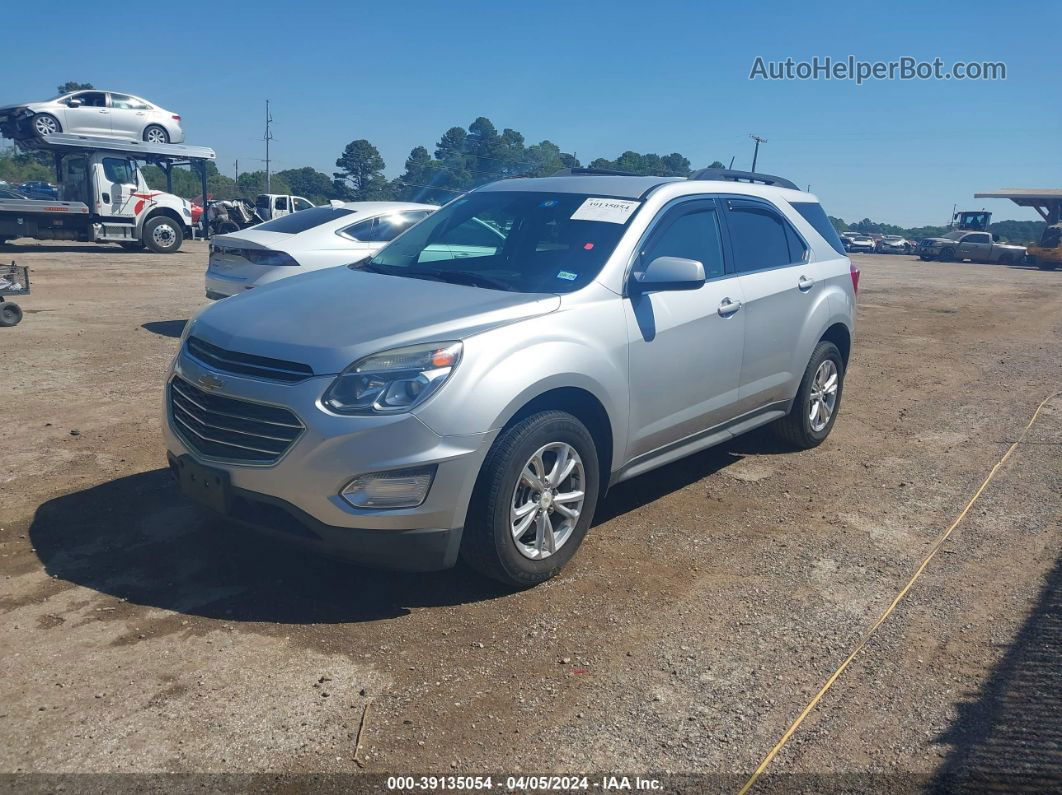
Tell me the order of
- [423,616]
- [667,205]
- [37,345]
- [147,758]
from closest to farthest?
[147,758] → [423,616] → [667,205] → [37,345]

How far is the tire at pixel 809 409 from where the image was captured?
596 centimetres

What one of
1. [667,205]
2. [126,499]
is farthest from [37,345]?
[667,205]

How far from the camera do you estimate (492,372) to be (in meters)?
3.59

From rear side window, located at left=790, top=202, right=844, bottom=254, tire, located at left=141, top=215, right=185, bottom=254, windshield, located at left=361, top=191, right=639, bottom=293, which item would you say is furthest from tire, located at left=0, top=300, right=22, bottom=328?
tire, located at left=141, top=215, right=185, bottom=254

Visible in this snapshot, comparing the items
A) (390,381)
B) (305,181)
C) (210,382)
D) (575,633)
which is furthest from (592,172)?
(305,181)

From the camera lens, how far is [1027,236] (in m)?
85.4

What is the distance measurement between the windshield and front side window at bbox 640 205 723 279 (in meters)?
0.21

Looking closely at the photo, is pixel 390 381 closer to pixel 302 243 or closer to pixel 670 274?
pixel 670 274

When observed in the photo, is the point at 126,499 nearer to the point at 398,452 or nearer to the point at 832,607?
the point at 398,452

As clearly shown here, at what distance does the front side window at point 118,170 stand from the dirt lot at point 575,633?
59.0 ft

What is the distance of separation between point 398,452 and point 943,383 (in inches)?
295

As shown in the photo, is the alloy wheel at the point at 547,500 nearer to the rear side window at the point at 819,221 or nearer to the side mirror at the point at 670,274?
the side mirror at the point at 670,274

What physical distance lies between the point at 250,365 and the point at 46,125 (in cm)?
2278

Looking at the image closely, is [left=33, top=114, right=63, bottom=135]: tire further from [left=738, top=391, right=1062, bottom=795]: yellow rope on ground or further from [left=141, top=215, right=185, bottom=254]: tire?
[left=738, top=391, right=1062, bottom=795]: yellow rope on ground
